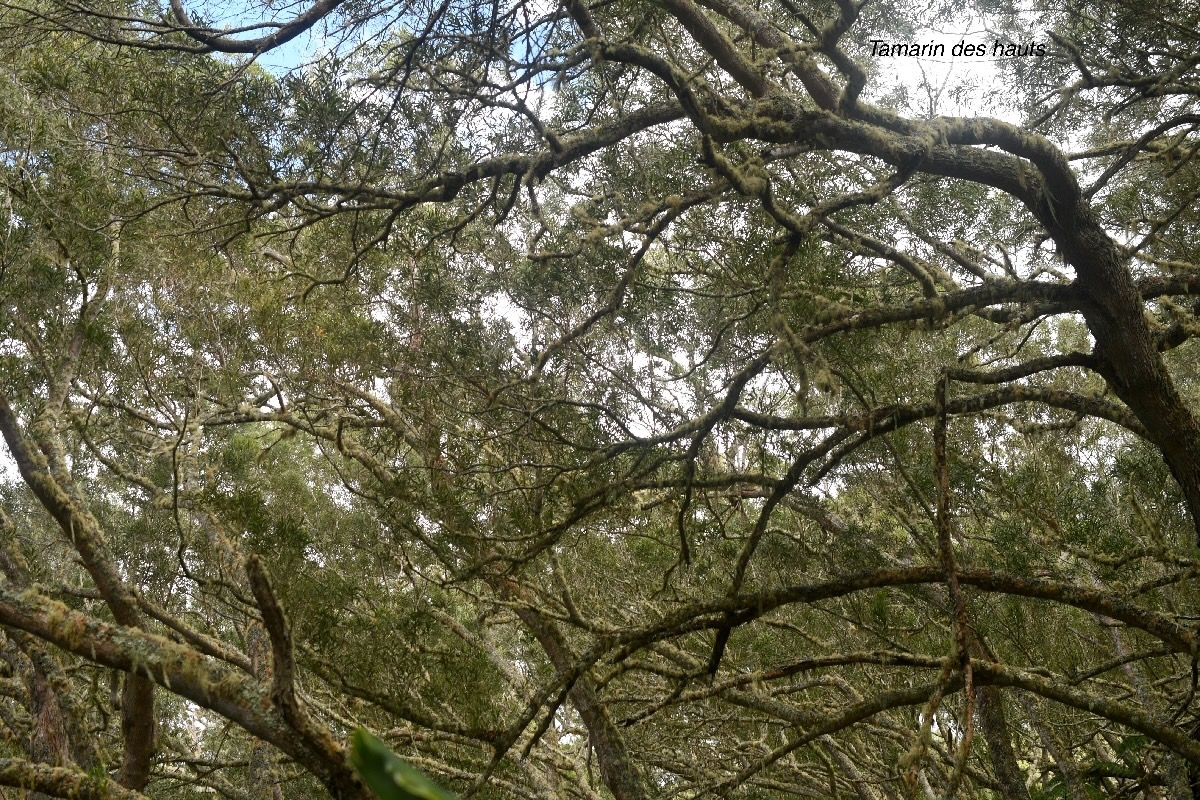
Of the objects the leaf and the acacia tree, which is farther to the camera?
the acacia tree

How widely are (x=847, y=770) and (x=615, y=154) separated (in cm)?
480

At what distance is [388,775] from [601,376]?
5561 mm

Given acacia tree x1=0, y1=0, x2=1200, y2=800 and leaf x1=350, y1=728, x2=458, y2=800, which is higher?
acacia tree x1=0, y1=0, x2=1200, y2=800

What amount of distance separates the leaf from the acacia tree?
2.02 meters

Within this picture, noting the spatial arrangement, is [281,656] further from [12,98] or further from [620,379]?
[12,98]

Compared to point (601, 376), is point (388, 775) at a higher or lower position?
lower

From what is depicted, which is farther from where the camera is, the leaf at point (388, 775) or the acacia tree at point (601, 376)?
the acacia tree at point (601, 376)

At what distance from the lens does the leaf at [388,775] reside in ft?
1.19

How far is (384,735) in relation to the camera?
593cm

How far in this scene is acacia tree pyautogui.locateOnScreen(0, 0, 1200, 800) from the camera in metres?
3.61

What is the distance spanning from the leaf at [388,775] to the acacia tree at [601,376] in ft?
6.62

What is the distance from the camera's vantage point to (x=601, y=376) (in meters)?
5.93

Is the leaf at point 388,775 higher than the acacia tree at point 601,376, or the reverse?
the acacia tree at point 601,376

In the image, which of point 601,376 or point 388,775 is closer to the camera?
point 388,775
